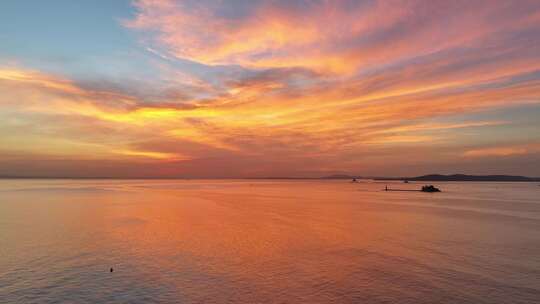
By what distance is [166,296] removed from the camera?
18438 millimetres

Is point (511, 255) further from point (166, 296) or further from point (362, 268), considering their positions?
point (166, 296)

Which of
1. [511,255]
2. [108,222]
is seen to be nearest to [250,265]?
[511,255]

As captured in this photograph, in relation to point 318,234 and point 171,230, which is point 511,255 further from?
point 171,230

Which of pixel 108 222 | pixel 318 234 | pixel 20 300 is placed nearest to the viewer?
pixel 20 300

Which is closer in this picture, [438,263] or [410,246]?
[438,263]

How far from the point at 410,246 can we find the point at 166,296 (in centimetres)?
2193

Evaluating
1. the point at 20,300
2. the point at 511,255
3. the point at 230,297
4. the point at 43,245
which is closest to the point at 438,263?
the point at 511,255

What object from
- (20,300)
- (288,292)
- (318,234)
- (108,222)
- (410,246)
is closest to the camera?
(20,300)

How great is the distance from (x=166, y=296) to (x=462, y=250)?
949 inches

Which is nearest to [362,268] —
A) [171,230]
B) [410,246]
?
[410,246]

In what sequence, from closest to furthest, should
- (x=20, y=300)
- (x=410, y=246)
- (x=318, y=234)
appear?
(x=20, y=300), (x=410, y=246), (x=318, y=234)

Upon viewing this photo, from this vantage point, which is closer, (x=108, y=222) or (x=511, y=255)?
(x=511, y=255)

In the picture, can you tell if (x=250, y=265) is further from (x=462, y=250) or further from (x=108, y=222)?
(x=108, y=222)

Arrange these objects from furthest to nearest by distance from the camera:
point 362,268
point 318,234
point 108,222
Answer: point 108,222
point 318,234
point 362,268
